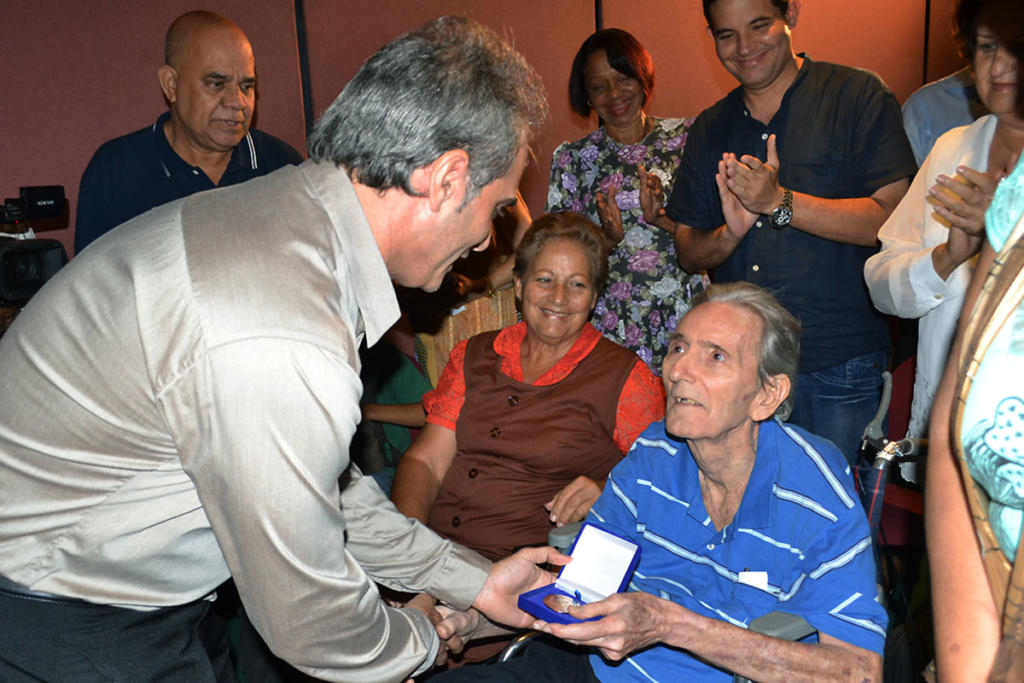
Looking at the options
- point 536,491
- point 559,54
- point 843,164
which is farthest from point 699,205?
point 559,54

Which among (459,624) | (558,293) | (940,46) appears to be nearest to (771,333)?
(558,293)

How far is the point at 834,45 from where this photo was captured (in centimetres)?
470

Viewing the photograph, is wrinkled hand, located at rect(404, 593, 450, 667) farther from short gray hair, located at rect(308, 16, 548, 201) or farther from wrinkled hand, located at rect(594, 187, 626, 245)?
wrinkled hand, located at rect(594, 187, 626, 245)

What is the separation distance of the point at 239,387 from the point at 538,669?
3.88ft

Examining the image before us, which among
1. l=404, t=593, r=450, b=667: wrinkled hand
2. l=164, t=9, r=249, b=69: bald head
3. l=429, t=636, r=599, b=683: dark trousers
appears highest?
l=164, t=9, r=249, b=69: bald head

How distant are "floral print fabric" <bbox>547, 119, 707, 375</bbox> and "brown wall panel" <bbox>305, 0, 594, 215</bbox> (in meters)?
0.52

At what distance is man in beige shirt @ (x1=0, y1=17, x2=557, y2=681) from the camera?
107 cm

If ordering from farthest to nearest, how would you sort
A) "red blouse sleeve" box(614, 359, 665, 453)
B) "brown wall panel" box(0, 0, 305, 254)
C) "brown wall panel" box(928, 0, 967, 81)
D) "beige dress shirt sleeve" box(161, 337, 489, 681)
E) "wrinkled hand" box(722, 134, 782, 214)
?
1. "brown wall panel" box(928, 0, 967, 81)
2. "brown wall panel" box(0, 0, 305, 254)
3. "wrinkled hand" box(722, 134, 782, 214)
4. "red blouse sleeve" box(614, 359, 665, 453)
5. "beige dress shirt sleeve" box(161, 337, 489, 681)

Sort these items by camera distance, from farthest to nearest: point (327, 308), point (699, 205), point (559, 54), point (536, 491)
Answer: point (559, 54)
point (699, 205)
point (536, 491)
point (327, 308)

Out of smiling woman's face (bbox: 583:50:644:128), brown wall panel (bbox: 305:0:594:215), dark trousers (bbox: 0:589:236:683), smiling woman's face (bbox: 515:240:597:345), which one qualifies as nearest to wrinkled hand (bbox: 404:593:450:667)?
dark trousers (bbox: 0:589:236:683)

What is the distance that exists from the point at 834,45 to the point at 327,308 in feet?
14.5

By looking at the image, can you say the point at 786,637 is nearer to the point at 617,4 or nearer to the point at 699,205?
the point at 699,205

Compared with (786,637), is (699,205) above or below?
above

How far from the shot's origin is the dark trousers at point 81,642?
1.18 m
